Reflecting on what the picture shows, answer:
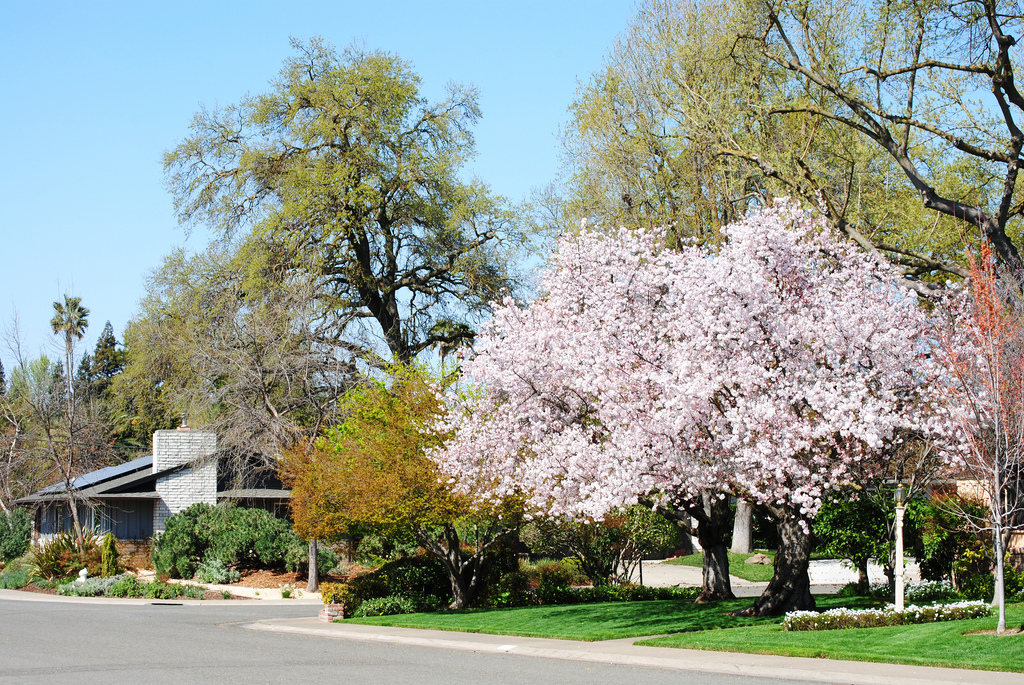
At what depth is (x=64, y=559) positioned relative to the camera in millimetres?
33531

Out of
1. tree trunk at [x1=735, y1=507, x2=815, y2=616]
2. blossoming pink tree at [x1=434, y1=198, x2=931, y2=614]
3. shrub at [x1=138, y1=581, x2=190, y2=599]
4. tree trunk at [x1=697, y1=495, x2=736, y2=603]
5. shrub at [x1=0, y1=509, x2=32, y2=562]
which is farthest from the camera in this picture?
shrub at [x1=0, y1=509, x2=32, y2=562]

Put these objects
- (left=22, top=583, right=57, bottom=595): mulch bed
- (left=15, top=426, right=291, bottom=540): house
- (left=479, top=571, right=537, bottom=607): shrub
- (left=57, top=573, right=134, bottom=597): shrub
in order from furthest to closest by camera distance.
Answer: (left=15, top=426, right=291, bottom=540): house
(left=22, top=583, right=57, bottom=595): mulch bed
(left=57, top=573, right=134, bottom=597): shrub
(left=479, top=571, right=537, bottom=607): shrub

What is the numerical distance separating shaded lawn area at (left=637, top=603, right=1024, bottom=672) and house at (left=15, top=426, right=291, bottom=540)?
77.6ft

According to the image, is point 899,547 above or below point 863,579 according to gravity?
above

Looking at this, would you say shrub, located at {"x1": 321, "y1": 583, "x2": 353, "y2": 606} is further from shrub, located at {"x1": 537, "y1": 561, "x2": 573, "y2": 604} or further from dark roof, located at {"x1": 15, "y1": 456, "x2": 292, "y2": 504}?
dark roof, located at {"x1": 15, "y1": 456, "x2": 292, "y2": 504}

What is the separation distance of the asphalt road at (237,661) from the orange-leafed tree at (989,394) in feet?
17.7

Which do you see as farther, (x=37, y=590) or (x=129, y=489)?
(x=129, y=489)

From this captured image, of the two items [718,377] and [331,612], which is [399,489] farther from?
[718,377]

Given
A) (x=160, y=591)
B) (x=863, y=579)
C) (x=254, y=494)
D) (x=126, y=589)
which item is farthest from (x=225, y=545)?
(x=863, y=579)

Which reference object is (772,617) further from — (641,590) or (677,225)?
(677,225)

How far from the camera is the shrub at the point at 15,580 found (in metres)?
33.0

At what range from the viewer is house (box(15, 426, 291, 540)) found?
3600 centimetres

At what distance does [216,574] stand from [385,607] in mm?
11718

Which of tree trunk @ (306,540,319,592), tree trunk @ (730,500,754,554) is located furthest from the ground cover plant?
tree trunk @ (730,500,754,554)
